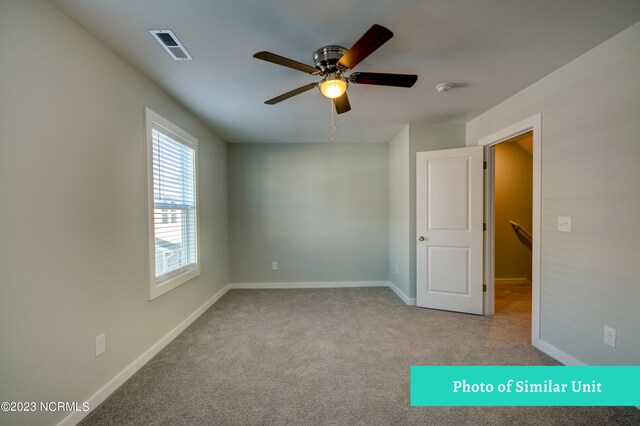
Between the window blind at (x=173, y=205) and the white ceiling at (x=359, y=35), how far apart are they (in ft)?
1.83

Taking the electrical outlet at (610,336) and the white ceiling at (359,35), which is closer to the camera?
the white ceiling at (359,35)

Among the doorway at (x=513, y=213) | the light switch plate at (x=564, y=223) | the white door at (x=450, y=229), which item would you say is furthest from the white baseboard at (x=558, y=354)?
the doorway at (x=513, y=213)

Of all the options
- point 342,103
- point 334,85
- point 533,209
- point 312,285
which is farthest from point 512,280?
point 334,85

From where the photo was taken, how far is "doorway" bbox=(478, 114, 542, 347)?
2.25 meters

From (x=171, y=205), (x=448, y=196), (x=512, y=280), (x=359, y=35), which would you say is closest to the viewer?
(x=359, y=35)

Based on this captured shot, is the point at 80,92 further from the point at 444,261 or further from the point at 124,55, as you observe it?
the point at 444,261

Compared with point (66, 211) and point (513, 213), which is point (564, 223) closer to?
point (513, 213)

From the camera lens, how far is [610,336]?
171cm

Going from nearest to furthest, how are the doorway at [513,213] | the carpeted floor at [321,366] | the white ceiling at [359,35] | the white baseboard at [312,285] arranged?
the white ceiling at [359,35] < the carpeted floor at [321,366] < the white baseboard at [312,285] < the doorway at [513,213]

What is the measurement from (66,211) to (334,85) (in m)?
1.83

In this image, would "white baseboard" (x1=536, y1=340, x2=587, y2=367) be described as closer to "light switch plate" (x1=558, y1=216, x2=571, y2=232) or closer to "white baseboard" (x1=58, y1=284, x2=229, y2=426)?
"light switch plate" (x1=558, y1=216, x2=571, y2=232)

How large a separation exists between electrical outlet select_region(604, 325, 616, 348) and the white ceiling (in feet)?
6.47

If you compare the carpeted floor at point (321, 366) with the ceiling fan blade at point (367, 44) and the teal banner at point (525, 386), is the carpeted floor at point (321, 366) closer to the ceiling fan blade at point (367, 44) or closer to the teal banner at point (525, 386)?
the teal banner at point (525, 386)

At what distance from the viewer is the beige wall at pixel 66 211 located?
122 cm
